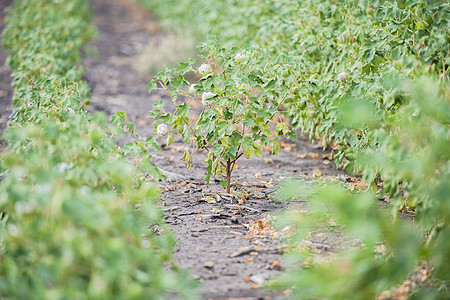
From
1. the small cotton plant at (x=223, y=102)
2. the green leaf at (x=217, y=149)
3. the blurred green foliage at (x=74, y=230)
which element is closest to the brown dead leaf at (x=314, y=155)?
the small cotton plant at (x=223, y=102)

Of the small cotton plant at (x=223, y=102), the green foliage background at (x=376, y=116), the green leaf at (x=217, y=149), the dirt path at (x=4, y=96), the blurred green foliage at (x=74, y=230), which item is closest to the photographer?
the blurred green foliage at (x=74, y=230)

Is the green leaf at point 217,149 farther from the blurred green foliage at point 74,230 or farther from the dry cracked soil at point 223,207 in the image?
the blurred green foliage at point 74,230

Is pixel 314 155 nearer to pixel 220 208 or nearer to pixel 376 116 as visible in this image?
pixel 220 208

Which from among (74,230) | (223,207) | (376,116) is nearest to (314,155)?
(223,207)

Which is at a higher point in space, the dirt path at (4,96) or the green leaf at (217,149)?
the green leaf at (217,149)

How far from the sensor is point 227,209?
3.14 meters

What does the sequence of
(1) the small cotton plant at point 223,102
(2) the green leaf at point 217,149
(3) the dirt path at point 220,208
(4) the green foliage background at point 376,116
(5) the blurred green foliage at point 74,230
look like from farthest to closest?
(2) the green leaf at point 217,149 → (1) the small cotton plant at point 223,102 → (3) the dirt path at point 220,208 → (4) the green foliage background at point 376,116 → (5) the blurred green foliage at point 74,230

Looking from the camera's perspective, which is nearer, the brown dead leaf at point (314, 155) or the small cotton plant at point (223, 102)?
the small cotton plant at point (223, 102)

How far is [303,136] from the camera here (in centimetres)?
482

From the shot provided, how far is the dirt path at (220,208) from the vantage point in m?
2.37

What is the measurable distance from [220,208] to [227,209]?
50mm

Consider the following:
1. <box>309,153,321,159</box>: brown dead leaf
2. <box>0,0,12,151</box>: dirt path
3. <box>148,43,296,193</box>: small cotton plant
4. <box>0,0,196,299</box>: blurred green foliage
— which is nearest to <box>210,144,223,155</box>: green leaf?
<box>148,43,296,193</box>: small cotton plant

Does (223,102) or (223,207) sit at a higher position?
(223,102)

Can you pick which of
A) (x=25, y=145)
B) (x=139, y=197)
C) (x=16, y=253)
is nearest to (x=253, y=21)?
(x=25, y=145)
